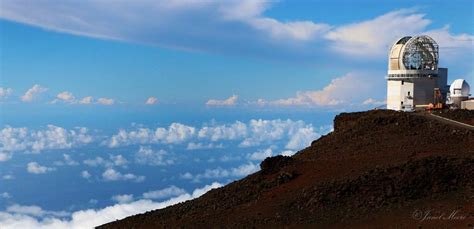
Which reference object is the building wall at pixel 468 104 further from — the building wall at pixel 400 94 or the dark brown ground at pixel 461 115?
the dark brown ground at pixel 461 115

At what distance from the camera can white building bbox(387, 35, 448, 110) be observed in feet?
144

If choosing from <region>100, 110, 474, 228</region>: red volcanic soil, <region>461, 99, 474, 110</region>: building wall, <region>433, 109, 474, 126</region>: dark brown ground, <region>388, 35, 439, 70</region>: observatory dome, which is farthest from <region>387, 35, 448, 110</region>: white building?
<region>100, 110, 474, 228</region>: red volcanic soil

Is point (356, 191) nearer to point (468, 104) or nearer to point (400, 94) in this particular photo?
point (468, 104)

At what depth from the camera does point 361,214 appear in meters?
18.9

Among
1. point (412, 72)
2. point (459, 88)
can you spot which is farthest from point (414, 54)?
point (459, 88)

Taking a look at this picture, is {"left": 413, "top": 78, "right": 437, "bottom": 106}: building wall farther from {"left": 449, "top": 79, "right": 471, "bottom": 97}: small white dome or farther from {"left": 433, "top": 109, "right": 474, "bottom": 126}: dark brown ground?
{"left": 433, "top": 109, "right": 474, "bottom": 126}: dark brown ground

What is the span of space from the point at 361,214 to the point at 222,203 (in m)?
6.95

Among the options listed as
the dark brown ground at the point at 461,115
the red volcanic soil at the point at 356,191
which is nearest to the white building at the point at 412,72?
the dark brown ground at the point at 461,115

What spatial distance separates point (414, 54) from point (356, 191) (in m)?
26.9

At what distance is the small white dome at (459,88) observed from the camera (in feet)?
144

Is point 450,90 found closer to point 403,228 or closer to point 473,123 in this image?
point 473,123

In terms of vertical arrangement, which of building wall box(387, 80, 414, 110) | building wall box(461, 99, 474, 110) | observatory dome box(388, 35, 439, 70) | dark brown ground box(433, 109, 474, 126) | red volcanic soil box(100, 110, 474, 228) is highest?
observatory dome box(388, 35, 439, 70)

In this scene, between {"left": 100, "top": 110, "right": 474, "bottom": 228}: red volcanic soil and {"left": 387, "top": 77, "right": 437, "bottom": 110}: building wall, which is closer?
{"left": 100, "top": 110, "right": 474, "bottom": 228}: red volcanic soil

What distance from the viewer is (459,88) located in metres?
43.8
